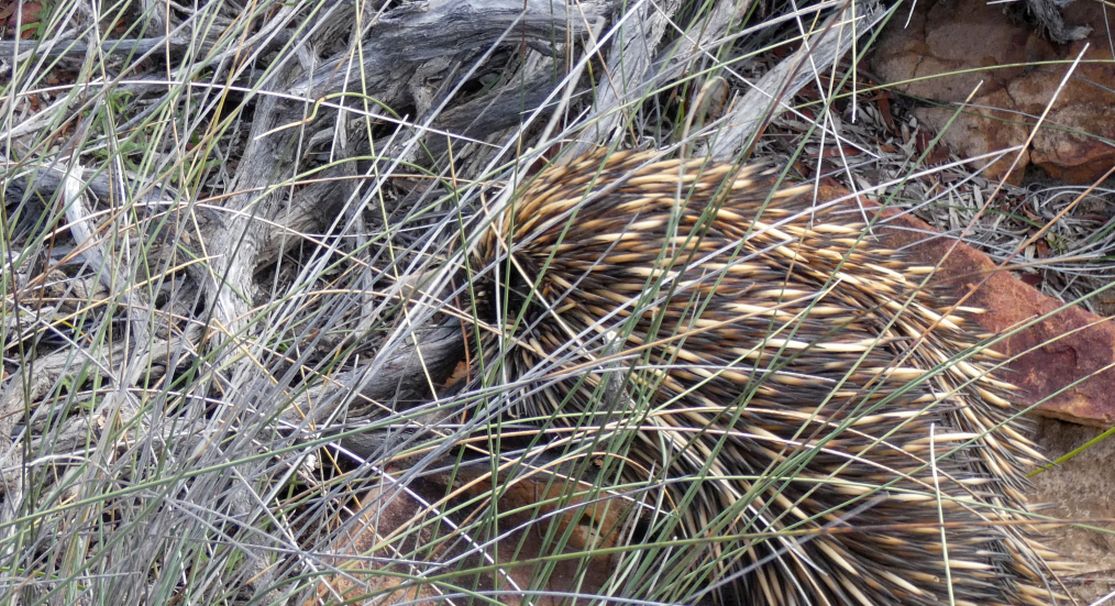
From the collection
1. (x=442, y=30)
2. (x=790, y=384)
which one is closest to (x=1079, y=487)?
(x=790, y=384)

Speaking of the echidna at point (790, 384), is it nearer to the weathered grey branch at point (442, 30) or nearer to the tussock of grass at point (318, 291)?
the tussock of grass at point (318, 291)

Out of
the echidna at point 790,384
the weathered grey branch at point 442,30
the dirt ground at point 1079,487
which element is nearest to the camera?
the echidna at point 790,384

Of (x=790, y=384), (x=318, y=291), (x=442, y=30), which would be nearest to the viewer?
(x=318, y=291)

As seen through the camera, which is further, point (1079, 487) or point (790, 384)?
point (1079, 487)

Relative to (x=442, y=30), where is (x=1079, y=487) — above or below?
below

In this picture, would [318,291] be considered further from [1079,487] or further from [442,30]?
[1079,487]

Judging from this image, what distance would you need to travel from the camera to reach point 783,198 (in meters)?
1.64

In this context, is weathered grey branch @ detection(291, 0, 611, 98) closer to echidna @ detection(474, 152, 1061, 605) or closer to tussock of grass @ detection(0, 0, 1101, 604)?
tussock of grass @ detection(0, 0, 1101, 604)

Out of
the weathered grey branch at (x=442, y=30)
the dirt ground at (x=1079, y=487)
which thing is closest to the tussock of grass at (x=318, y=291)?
the weathered grey branch at (x=442, y=30)

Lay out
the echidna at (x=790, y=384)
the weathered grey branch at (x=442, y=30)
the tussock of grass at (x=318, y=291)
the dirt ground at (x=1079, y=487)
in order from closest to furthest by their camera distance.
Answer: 1. the tussock of grass at (x=318, y=291)
2. the echidna at (x=790, y=384)
3. the weathered grey branch at (x=442, y=30)
4. the dirt ground at (x=1079, y=487)

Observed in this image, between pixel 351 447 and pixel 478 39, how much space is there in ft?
2.63

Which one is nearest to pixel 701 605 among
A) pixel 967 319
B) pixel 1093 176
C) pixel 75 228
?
pixel 967 319

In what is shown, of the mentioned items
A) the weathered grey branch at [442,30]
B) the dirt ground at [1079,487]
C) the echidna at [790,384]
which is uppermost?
the weathered grey branch at [442,30]

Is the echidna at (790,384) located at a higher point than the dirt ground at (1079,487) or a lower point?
higher
